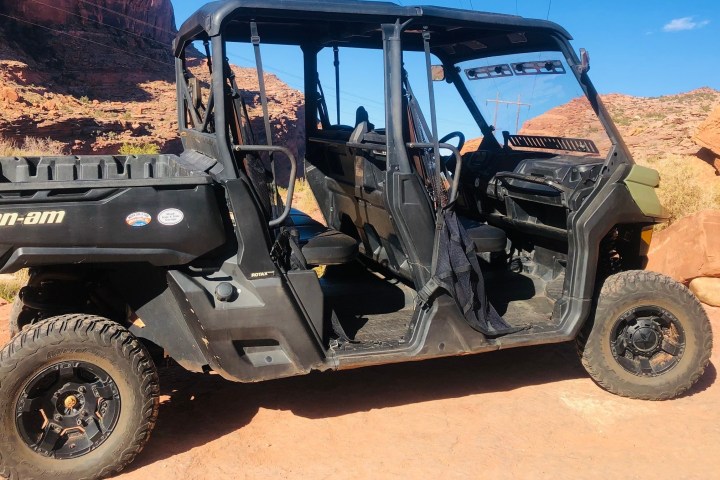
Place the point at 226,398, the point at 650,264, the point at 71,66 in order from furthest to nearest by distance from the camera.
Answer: the point at 71,66
the point at 650,264
the point at 226,398

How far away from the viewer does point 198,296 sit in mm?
3664

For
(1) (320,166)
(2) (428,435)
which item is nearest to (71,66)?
(1) (320,166)

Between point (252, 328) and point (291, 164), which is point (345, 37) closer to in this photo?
point (291, 164)

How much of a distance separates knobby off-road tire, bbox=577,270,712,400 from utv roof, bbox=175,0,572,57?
5.91 feet

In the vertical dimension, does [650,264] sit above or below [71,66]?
below

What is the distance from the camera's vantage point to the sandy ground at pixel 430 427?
370cm

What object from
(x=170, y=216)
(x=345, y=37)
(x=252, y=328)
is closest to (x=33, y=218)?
(x=170, y=216)

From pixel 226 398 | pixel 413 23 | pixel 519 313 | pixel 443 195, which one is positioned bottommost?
pixel 226 398

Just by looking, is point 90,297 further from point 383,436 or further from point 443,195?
point 443,195

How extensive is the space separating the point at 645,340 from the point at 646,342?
2 cm

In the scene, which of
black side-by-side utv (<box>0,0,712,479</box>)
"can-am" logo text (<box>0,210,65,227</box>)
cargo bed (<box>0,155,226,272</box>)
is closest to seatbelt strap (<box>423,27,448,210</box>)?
black side-by-side utv (<box>0,0,712,479</box>)

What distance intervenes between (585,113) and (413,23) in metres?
1.52

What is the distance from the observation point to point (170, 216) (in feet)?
11.8

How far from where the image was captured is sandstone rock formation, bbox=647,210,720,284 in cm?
674
